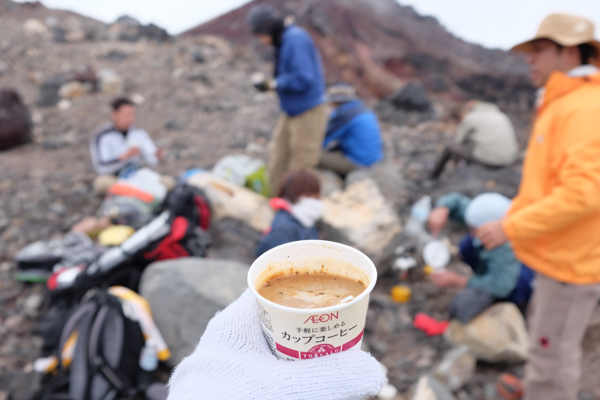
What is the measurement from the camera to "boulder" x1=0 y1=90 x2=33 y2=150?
6520 mm

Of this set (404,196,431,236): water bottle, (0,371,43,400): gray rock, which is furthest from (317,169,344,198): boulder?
(0,371,43,400): gray rock

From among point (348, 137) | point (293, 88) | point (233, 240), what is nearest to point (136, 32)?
point (348, 137)

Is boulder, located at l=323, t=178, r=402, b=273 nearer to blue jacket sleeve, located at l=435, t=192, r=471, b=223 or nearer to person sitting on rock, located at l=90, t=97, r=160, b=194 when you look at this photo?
blue jacket sleeve, located at l=435, t=192, r=471, b=223

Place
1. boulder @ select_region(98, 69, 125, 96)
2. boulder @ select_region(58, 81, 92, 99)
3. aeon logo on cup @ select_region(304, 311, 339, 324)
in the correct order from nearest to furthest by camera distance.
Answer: aeon logo on cup @ select_region(304, 311, 339, 324)
boulder @ select_region(58, 81, 92, 99)
boulder @ select_region(98, 69, 125, 96)

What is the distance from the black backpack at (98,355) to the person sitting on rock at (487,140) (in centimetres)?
512

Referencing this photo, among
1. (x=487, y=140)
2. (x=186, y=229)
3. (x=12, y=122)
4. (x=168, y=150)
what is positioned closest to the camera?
(x=186, y=229)

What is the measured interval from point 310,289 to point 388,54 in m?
15.9

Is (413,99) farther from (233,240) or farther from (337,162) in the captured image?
(233,240)

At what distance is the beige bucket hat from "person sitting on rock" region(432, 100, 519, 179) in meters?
3.63

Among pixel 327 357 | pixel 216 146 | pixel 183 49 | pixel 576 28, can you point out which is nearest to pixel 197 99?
pixel 216 146

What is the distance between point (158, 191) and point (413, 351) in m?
3.13

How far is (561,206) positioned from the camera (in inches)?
76.2

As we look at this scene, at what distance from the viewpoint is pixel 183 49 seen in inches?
463

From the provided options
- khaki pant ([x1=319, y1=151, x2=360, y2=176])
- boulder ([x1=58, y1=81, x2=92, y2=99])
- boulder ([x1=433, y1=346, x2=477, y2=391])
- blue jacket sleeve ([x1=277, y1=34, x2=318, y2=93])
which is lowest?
boulder ([x1=433, y1=346, x2=477, y2=391])
